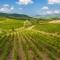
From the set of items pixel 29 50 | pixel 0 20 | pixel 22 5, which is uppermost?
pixel 22 5

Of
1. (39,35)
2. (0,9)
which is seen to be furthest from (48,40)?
(0,9)

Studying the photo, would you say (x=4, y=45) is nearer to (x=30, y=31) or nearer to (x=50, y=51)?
(x=30, y=31)

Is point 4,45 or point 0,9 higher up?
point 0,9

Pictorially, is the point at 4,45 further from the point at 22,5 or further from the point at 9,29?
the point at 22,5

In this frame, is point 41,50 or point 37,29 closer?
point 41,50

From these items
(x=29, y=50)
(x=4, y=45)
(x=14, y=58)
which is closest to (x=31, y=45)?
(x=29, y=50)

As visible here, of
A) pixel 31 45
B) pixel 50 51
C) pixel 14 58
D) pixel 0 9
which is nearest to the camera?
pixel 14 58

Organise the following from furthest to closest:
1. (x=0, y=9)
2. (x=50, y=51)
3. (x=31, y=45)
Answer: (x=0, y=9) < (x=31, y=45) < (x=50, y=51)
